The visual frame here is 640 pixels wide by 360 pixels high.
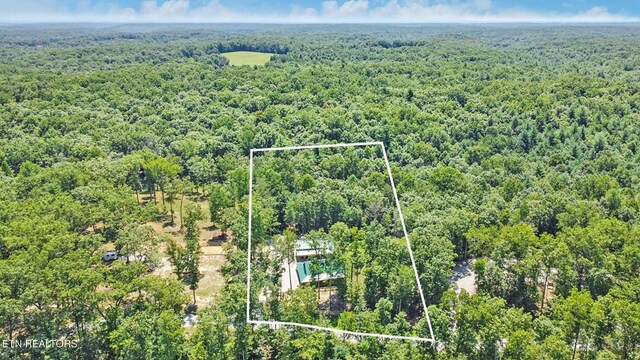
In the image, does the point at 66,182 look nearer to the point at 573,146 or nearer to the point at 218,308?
the point at 218,308

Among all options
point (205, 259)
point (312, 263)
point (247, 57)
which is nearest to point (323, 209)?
point (312, 263)

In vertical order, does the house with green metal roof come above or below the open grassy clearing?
above

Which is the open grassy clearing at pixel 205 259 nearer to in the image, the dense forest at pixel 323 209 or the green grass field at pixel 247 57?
the dense forest at pixel 323 209

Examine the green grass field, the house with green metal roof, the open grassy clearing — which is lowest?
the open grassy clearing

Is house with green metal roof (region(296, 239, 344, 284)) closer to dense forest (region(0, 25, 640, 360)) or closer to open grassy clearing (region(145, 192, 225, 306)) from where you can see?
dense forest (region(0, 25, 640, 360))

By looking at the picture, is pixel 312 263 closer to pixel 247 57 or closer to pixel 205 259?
pixel 205 259

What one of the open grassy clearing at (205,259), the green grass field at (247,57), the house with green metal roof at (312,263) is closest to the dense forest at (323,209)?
the open grassy clearing at (205,259)

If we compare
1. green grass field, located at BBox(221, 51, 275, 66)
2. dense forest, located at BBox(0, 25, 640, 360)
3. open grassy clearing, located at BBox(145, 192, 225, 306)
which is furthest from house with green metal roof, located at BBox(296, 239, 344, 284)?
green grass field, located at BBox(221, 51, 275, 66)

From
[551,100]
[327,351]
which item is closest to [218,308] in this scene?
[327,351]
